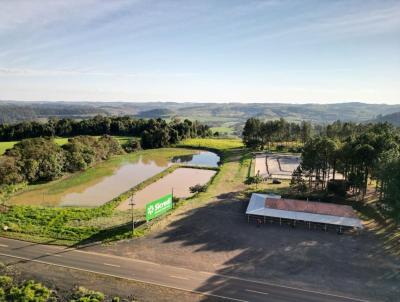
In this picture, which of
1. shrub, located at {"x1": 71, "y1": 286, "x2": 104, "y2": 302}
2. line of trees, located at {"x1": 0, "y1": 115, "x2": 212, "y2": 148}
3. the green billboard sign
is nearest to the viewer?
shrub, located at {"x1": 71, "y1": 286, "x2": 104, "y2": 302}

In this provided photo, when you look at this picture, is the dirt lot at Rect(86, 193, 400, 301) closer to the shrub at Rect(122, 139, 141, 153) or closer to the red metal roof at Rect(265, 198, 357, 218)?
the red metal roof at Rect(265, 198, 357, 218)

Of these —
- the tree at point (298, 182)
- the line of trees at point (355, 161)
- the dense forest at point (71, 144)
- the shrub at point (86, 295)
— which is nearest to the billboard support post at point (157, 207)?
the shrub at point (86, 295)

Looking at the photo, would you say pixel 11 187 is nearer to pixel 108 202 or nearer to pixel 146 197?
pixel 108 202

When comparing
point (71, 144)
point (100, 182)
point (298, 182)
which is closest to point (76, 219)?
point (100, 182)

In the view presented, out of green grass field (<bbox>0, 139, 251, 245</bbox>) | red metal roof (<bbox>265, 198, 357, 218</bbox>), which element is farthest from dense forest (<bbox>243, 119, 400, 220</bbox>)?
green grass field (<bbox>0, 139, 251, 245</bbox>)

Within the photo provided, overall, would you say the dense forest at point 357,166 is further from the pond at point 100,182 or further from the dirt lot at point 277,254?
the pond at point 100,182

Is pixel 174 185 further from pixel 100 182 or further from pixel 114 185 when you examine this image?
pixel 100 182

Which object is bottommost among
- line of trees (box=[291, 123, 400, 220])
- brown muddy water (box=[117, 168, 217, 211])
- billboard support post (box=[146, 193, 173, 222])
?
brown muddy water (box=[117, 168, 217, 211])
